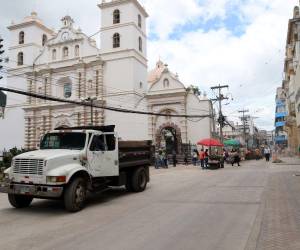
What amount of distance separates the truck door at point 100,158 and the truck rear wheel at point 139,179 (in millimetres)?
1644

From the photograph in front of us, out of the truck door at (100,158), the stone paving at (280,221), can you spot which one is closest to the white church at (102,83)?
the truck door at (100,158)

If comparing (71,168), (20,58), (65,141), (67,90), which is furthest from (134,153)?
(20,58)

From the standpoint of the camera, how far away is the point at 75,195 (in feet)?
28.9

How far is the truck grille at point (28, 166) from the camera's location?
852 centimetres

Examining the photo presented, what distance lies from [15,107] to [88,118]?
12.3 metres

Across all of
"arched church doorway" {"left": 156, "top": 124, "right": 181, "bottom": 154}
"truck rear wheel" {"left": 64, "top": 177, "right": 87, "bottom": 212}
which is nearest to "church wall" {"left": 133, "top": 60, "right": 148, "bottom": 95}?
"arched church doorway" {"left": 156, "top": 124, "right": 181, "bottom": 154}

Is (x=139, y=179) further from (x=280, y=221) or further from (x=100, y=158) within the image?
(x=280, y=221)

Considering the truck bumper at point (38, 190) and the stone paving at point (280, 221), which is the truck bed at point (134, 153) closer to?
the truck bumper at point (38, 190)

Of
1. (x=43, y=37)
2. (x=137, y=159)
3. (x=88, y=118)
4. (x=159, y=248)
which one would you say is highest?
(x=43, y=37)

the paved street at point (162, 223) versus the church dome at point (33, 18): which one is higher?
the church dome at point (33, 18)

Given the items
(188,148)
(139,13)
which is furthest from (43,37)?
(188,148)

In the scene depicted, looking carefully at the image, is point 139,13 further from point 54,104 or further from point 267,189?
point 267,189

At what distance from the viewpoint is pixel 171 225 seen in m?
7.02

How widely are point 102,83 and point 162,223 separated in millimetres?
34744
